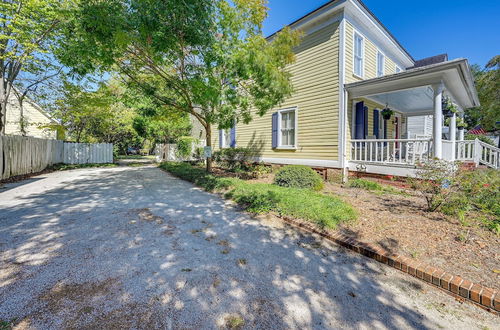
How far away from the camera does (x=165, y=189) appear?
7203mm

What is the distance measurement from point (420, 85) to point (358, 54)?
10.8 feet

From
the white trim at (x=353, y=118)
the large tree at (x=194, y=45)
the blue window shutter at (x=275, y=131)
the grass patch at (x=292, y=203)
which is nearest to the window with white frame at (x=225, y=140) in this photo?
the blue window shutter at (x=275, y=131)

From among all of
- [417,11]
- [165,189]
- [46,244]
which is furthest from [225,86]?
[417,11]

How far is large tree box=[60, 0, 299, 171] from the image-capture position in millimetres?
5367

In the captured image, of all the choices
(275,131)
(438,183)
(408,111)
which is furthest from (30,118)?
(408,111)

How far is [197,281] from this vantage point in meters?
2.43

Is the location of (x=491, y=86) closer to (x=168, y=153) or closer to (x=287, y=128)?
(x=287, y=128)

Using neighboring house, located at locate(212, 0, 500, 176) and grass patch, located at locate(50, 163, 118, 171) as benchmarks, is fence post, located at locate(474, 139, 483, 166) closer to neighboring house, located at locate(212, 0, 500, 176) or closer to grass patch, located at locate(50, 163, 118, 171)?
neighboring house, located at locate(212, 0, 500, 176)

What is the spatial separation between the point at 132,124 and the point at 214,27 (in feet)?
55.6

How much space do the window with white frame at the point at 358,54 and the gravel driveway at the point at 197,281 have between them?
779cm

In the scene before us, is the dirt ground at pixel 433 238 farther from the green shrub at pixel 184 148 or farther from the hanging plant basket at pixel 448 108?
the green shrub at pixel 184 148

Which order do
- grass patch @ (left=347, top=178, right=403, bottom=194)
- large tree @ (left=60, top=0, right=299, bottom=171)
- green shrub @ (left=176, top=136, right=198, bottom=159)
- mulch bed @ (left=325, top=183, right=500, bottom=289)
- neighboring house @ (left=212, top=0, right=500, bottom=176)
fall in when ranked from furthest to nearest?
green shrub @ (left=176, top=136, right=198, bottom=159) < neighboring house @ (left=212, top=0, right=500, bottom=176) < grass patch @ (left=347, top=178, right=403, bottom=194) < large tree @ (left=60, top=0, right=299, bottom=171) < mulch bed @ (left=325, top=183, right=500, bottom=289)

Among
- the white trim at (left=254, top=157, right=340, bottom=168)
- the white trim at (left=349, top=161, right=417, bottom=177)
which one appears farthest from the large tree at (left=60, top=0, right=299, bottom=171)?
the white trim at (left=349, top=161, right=417, bottom=177)

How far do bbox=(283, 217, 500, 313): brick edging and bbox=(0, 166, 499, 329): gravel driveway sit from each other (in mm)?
101
